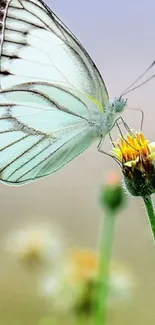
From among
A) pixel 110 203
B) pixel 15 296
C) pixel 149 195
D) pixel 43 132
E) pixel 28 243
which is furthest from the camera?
pixel 15 296

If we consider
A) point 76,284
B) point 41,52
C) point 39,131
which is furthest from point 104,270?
point 41,52

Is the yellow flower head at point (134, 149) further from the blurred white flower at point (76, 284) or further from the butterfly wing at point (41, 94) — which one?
the blurred white flower at point (76, 284)

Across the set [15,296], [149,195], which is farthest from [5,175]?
[15,296]

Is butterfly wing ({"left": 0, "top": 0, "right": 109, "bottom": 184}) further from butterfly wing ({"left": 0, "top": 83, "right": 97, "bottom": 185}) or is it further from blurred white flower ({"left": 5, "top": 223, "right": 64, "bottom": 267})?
blurred white flower ({"left": 5, "top": 223, "right": 64, "bottom": 267})

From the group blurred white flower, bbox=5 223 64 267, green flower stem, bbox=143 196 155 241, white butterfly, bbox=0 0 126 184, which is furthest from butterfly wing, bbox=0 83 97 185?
green flower stem, bbox=143 196 155 241

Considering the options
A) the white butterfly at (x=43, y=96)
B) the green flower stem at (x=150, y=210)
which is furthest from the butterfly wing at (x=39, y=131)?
the green flower stem at (x=150, y=210)

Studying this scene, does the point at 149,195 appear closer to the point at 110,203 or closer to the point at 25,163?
the point at 110,203
